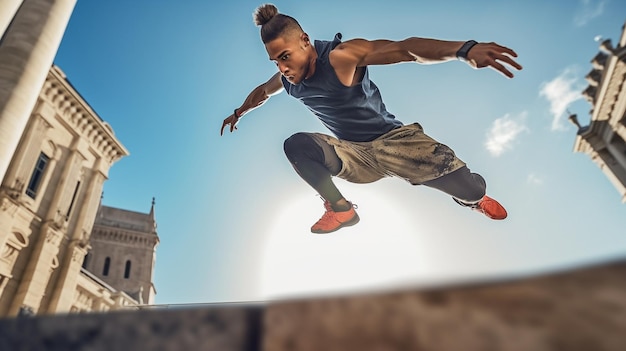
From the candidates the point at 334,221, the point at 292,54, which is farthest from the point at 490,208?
the point at 292,54

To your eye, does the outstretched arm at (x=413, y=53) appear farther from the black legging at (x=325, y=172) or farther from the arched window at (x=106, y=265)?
the arched window at (x=106, y=265)

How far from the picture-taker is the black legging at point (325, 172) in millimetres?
3576

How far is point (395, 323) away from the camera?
0.57m

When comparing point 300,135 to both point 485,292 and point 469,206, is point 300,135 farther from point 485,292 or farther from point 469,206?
point 485,292

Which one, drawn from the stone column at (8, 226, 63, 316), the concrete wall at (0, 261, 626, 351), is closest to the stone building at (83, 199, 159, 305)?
the stone column at (8, 226, 63, 316)

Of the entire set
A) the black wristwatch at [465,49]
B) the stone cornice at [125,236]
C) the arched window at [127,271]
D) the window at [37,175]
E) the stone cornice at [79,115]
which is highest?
the stone cornice at [125,236]

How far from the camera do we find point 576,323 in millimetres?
495

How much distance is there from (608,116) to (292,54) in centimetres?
2934

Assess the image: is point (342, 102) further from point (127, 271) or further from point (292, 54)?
point (127, 271)

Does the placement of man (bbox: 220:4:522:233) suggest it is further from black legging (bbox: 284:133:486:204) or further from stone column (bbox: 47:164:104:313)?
stone column (bbox: 47:164:104:313)

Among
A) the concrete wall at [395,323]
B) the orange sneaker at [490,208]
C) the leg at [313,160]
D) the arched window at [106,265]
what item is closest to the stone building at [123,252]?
the arched window at [106,265]

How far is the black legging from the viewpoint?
3.58m

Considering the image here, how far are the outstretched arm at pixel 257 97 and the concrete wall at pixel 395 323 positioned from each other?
3.89 meters

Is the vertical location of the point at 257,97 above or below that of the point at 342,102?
above
